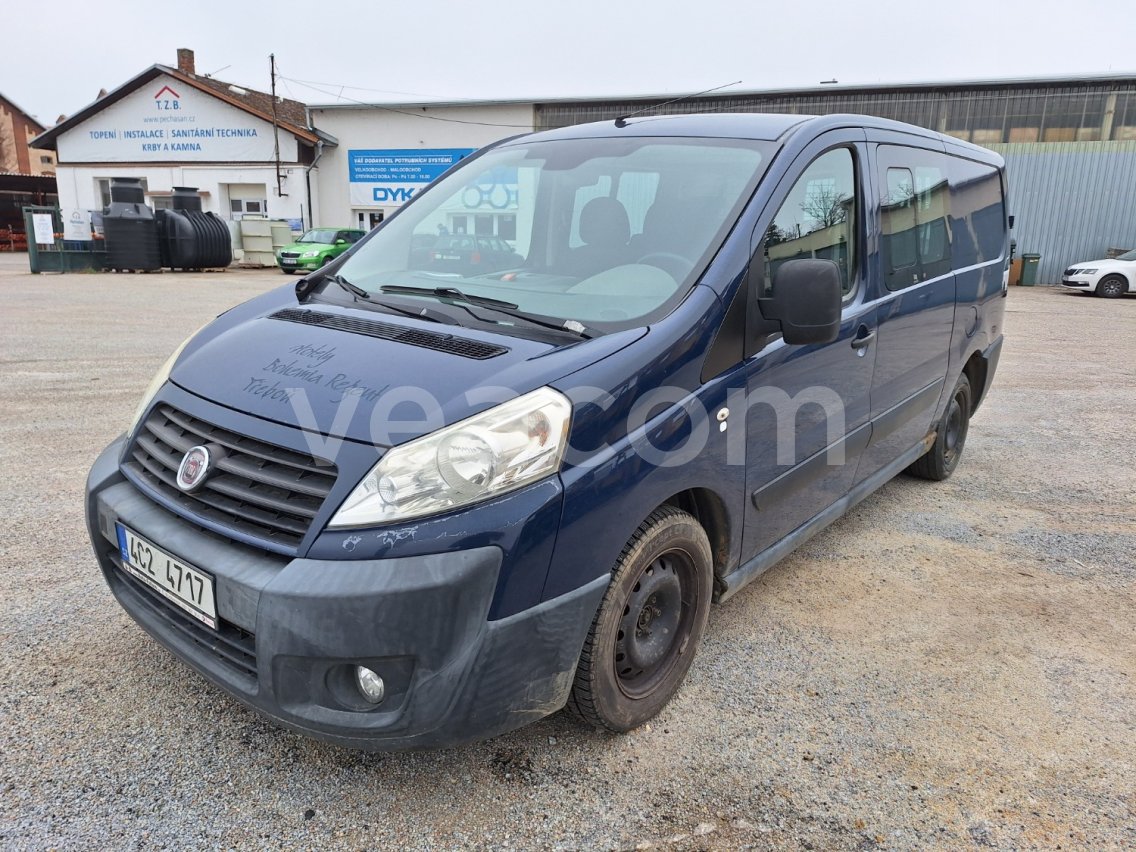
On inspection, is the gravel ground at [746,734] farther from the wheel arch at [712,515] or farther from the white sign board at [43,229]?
the white sign board at [43,229]

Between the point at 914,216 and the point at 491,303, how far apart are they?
2258 millimetres

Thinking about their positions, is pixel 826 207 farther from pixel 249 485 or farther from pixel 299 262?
pixel 299 262

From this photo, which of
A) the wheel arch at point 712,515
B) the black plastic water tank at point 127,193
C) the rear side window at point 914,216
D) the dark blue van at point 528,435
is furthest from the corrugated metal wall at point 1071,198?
the black plastic water tank at point 127,193

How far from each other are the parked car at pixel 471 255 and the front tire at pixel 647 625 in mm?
1128

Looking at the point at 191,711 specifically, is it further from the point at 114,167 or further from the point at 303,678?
the point at 114,167

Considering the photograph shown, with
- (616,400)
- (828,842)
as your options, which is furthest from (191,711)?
(828,842)

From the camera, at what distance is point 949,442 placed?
16.0 ft

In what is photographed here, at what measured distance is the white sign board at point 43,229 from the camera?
20.3 metres

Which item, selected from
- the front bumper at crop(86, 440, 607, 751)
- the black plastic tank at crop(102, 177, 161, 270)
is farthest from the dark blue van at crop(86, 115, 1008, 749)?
the black plastic tank at crop(102, 177, 161, 270)

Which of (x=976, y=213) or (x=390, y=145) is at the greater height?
(x=390, y=145)

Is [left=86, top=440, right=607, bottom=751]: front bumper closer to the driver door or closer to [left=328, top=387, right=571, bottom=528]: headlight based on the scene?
[left=328, top=387, right=571, bottom=528]: headlight

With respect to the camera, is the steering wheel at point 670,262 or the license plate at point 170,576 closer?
the license plate at point 170,576

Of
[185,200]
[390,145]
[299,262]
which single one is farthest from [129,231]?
[390,145]

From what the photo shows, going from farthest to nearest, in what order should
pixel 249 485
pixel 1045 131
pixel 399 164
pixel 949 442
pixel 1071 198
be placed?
pixel 399 164 → pixel 1045 131 → pixel 1071 198 → pixel 949 442 → pixel 249 485
